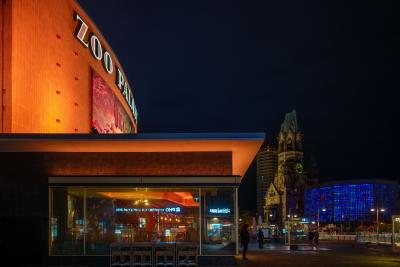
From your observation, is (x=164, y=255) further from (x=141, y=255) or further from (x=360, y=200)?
(x=360, y=200)

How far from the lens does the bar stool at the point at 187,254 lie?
2064 centimetres

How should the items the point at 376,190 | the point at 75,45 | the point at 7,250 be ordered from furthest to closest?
1. the point at 376,190
2. the point at 75,45
3. the point at 7,250

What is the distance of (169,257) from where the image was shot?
2075 cm

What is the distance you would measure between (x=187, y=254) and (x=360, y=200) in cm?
17779

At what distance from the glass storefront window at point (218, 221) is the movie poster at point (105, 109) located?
75.8 ft

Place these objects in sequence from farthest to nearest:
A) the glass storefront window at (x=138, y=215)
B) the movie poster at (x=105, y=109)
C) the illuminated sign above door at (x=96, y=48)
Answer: the movie poster at (x=105, y=109) < the illuminated sign above door at (x=96, y=48) < the glass storefront window at (x=138, y=215)

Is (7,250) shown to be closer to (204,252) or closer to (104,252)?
(104,252)

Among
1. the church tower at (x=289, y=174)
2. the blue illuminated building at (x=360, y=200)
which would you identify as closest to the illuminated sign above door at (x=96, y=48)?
the church tower at (x=289, y=174)

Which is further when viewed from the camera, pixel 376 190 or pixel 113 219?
pixel 376 190

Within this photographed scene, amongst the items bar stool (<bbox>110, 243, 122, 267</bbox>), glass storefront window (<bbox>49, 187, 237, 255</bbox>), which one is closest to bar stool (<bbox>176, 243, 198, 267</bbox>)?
bar stool (<bbox>110, 243, 122, 267</bbox>)

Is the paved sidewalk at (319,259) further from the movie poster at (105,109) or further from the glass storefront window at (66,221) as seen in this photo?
the movie poster at (105,109)

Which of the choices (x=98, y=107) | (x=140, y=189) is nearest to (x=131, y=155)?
(x=140, y=189)

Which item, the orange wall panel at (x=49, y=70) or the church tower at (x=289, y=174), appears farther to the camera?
the church tower at (x=289, y=174)

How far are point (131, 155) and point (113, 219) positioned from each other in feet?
8.55
